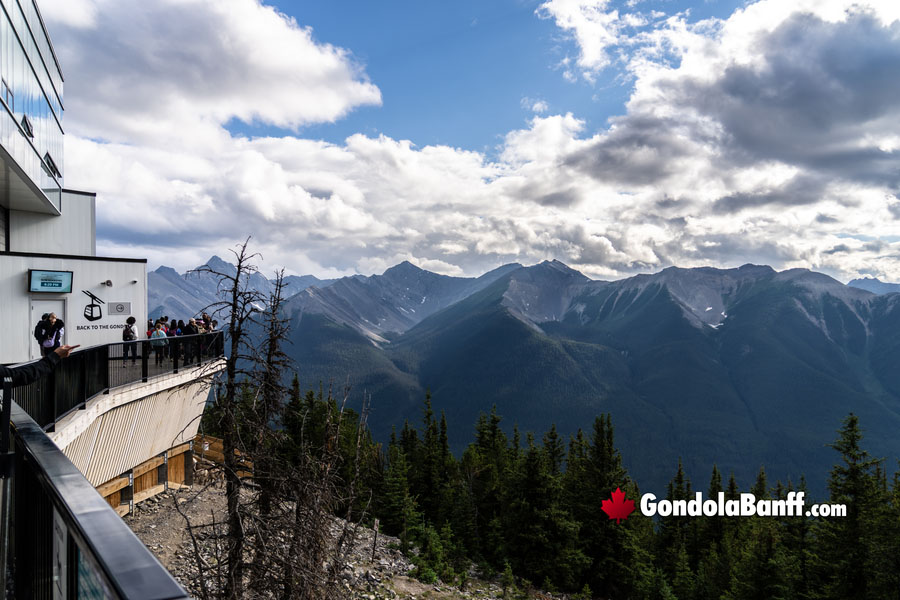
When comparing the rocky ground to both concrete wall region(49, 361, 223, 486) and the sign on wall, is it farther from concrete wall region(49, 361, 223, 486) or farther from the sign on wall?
the sign on wall

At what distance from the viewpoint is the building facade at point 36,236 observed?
18.7 meters

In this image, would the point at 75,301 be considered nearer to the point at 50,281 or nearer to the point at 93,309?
the point at 93,309

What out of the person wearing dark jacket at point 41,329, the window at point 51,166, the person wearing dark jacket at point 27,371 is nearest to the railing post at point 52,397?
the person wearing dark jacket at point 27,371

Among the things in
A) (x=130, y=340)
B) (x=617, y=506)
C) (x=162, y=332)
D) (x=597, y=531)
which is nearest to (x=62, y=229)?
(x=162, y=332)

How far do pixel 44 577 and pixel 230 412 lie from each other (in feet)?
35.2

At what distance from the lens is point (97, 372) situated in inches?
507

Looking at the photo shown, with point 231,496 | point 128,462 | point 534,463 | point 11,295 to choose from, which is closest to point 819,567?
point 534,463

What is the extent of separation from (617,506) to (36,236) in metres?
39.0

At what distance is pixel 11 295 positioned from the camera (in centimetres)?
1928

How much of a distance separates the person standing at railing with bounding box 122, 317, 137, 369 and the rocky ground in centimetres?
426

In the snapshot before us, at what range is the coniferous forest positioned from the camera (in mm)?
29000

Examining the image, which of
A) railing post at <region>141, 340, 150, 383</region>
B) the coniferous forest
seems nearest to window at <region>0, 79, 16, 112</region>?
railing post at <region>141, 340, 150, 383</region>

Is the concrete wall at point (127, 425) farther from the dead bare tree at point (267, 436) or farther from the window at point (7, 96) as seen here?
the window at point (7, 96)

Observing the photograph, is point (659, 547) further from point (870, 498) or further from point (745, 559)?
point (870, 498)
